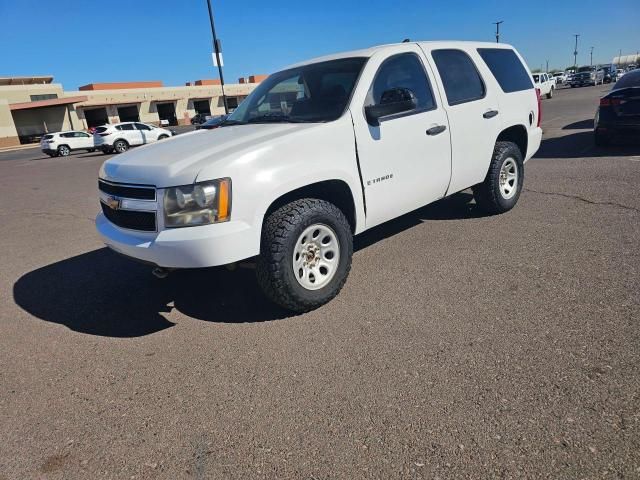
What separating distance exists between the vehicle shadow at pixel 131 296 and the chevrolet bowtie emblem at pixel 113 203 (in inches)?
36.7

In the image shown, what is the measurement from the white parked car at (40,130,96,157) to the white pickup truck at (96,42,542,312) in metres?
26.4

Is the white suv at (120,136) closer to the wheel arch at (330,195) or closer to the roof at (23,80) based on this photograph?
the wheel arch at (330,195)

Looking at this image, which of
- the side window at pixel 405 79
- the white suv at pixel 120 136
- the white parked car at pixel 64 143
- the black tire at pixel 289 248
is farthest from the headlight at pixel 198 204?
the white parked car at pixel 64 143

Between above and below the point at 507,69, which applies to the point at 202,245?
below

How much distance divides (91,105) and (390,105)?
5757cm

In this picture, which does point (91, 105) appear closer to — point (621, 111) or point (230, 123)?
point (621, 111)

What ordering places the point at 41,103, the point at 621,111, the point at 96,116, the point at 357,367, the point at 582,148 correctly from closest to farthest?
the point at 357,367, the point at 621,111, the point at 582,148, the point at 41,103, the point at 96,116

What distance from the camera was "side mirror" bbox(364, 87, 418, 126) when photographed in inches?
→ 143

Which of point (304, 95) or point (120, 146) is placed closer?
point (304, 95)

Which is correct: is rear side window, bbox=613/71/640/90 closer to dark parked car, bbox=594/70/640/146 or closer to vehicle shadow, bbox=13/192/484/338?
dark parked car, bbox=594/70/640/146

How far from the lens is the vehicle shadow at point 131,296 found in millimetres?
3715

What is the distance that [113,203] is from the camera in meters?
3.56

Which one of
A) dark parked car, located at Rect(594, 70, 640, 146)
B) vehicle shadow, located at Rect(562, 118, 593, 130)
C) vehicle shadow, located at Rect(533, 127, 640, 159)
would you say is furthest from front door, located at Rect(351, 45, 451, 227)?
vehicle shadow, located at Rect(562, 118, 593, 130)

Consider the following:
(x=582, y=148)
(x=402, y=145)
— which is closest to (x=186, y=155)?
(x=402, y=145)
